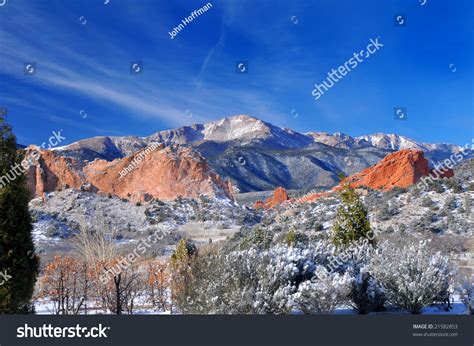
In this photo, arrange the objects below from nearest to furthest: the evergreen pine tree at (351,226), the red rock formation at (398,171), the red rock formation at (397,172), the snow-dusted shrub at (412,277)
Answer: the snow-dusted shrub at (412,277) → the evergreen pine tree at (351,226) → the red rock formation at (397,172) → the red rock formation at (398,171)

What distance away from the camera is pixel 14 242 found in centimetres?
810

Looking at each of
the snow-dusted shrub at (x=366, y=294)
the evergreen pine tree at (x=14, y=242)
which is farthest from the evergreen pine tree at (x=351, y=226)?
the evergreen pine tree at (x=14, y=242)

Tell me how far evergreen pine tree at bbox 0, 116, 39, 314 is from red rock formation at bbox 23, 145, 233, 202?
44.6 meters

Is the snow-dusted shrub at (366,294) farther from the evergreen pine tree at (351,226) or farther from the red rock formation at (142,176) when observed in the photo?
the red rock formation at (142,176)

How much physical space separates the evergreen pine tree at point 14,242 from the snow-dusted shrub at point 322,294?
16.7 feet

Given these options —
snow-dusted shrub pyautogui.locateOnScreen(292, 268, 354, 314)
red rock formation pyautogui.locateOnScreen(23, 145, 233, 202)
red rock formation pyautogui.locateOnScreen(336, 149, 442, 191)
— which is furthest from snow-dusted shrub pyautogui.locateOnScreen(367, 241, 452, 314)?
red rock formation pyautogui.locateOnScreen(23, 145, 233, 202)

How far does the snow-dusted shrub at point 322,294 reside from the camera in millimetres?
7750

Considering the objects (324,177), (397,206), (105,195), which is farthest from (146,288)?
(324,177)

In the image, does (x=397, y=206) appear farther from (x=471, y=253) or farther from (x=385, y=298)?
(x=385, y=298)

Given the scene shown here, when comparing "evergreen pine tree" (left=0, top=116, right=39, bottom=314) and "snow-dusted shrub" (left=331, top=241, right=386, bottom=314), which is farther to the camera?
"snow-dusted shrub" (left=331, top=241, right=386, bottom=314)

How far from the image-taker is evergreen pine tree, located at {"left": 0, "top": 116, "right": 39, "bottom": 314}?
26.1 ft

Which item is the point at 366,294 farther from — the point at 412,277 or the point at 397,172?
the point at 397,172

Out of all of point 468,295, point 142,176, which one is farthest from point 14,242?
point 142,176

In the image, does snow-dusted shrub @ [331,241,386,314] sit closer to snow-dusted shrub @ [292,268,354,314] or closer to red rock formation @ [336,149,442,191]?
snow-dusted shrub @ [292,268,354,314]
